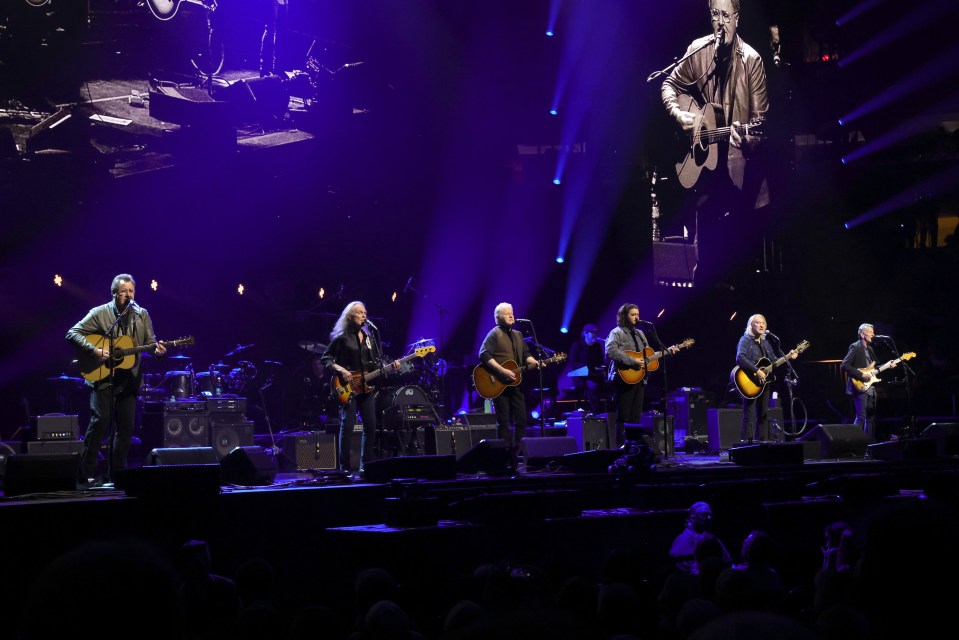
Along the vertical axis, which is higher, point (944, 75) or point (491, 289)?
point (944, 75)

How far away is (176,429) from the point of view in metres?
13.5

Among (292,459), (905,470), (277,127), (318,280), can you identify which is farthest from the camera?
(318,280)

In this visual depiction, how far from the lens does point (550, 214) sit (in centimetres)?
1942

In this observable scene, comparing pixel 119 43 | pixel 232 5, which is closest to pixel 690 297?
pixel 232 5

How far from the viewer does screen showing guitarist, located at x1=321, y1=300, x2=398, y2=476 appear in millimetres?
10875

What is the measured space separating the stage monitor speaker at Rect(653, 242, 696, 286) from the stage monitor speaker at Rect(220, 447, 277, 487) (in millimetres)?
11190

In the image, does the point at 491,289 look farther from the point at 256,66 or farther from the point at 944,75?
the point at 944,75

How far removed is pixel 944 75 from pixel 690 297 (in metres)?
7.48

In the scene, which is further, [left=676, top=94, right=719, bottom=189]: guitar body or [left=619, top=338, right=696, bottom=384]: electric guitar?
[left=676, top=94, right=719, bottom=189]: guitar body

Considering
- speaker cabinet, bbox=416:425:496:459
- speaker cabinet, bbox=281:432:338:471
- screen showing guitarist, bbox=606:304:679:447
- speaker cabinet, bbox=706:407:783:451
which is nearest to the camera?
screen showing guitarist, bbox=606:304:679:447

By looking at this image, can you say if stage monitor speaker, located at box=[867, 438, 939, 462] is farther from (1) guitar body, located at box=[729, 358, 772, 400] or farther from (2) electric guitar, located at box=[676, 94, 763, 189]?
(2) electric guitar, located at box=[676, 94, 763, 189]

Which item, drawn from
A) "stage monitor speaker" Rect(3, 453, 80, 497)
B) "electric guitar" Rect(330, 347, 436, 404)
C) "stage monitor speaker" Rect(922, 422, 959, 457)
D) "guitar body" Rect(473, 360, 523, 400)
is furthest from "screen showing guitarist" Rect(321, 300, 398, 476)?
"stage monitor speaker" Rect(922, 422, 959, 457)

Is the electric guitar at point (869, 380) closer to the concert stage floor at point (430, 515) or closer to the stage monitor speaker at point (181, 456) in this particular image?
the concert stage floor at point (430, 515)

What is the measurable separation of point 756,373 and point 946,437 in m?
2.74
